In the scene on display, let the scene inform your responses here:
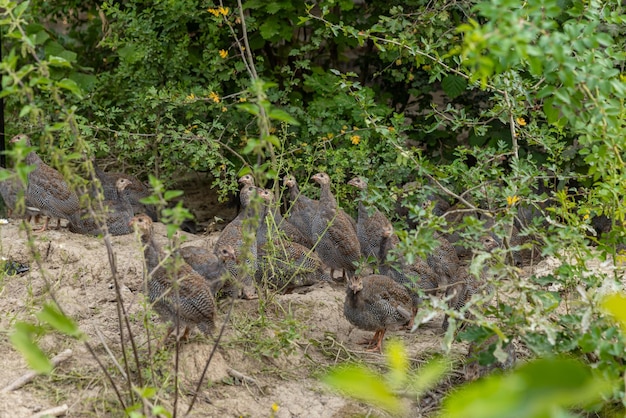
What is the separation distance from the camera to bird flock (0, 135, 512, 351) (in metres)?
5.95

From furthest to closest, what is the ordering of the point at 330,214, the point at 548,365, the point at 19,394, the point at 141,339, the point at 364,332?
1. the point at 330,214
2. the point at 364,332
3. the point at 141,339
4. the point at 19,394
5. the point at 548,365

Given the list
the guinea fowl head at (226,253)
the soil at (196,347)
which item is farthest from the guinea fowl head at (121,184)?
the guinea fowl head at (226,253)

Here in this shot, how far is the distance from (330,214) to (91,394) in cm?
348

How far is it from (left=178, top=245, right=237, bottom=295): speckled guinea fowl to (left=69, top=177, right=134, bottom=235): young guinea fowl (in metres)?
1.79

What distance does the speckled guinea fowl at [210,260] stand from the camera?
6578mm

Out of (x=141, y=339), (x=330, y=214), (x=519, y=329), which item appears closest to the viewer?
(x=519, y=329)

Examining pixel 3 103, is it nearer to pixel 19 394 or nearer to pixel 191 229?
pixel 191 229

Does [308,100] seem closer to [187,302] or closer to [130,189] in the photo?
[130,189]

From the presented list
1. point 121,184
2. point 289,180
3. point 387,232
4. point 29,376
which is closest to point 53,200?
point 121,184

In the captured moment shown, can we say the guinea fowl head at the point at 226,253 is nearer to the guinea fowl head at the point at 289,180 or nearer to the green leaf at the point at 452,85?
the guinea fowl head at the point at 289,180

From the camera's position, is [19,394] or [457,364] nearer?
[19,394]

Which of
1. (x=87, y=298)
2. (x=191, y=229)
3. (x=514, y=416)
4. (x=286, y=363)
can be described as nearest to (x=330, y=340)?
(x=286, y=363)

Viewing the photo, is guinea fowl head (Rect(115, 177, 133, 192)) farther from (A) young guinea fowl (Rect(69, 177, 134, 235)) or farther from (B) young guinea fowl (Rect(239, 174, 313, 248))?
(B) young guinea fowl (Rect(239, 174, 313, 248))

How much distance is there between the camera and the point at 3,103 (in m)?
9.82
